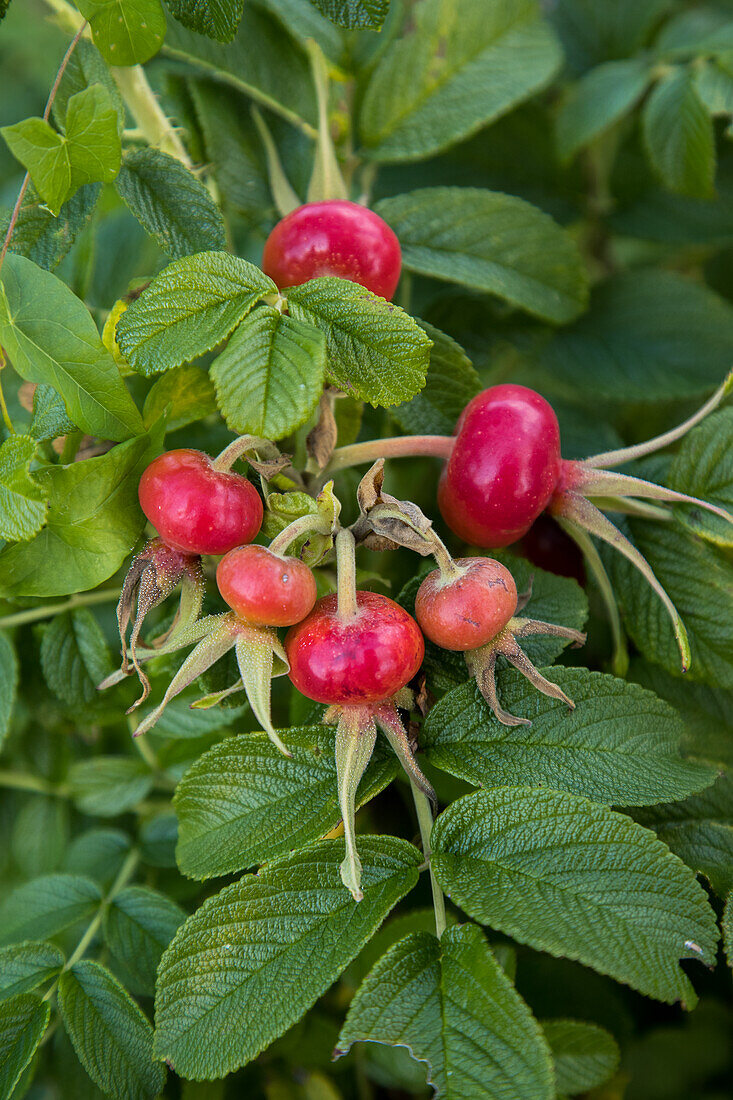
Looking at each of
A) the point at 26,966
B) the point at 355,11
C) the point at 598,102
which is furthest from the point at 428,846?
the point at 598,102

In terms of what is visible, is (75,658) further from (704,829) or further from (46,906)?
(704,829)

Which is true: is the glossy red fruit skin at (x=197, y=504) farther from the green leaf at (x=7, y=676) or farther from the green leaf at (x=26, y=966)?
the green leaf at (x=26, y=966)

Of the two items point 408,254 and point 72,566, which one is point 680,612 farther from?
point 72,566

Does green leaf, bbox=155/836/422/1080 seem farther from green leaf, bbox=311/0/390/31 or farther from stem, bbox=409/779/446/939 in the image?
green leaf, bbox=311/0/390/31

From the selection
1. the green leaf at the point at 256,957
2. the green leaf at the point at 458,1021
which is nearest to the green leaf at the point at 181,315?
the green leaf at the point at 256,957

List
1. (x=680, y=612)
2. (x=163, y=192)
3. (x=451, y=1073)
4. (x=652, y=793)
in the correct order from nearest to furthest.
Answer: (x=451, y=1073), (x=652, y=793), (x=163, y=192), (x=680, y=612)

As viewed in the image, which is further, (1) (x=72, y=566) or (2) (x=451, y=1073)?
(1) (x=72, y=566)

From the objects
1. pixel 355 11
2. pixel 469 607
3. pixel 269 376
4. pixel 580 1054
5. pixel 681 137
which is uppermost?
pixel 355 11

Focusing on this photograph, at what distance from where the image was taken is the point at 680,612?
1080 millimetres

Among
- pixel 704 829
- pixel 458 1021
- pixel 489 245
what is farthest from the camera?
pixel 489 245

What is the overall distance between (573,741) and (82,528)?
558 mm

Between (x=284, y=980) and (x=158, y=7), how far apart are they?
3.29ft

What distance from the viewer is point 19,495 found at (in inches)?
32.1

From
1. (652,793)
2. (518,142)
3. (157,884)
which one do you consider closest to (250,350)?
(652,793)
